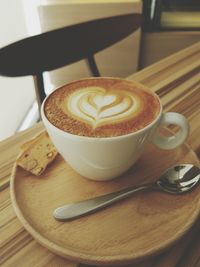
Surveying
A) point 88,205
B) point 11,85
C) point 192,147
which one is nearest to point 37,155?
point 88,205

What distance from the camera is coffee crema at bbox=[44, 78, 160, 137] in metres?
0.33

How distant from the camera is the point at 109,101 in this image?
15.0 inches

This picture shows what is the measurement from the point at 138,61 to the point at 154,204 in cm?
146

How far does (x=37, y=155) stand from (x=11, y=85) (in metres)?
1.22

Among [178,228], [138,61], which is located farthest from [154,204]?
[138,61]

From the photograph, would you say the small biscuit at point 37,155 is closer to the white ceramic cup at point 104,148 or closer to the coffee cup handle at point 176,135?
the white ceramic cup at point 104,148

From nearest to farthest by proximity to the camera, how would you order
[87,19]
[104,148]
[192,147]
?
[104,148] < [192,147] < [87,19]

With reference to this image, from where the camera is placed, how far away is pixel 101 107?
0.37 metres

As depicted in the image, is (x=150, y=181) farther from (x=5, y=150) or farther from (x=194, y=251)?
(x=5, y=150)

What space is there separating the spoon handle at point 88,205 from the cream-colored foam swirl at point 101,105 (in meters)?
0.09

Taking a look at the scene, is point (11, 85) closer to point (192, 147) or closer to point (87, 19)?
point (87, 19)

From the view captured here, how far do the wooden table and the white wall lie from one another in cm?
98

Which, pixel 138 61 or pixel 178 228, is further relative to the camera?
pixel 138 61

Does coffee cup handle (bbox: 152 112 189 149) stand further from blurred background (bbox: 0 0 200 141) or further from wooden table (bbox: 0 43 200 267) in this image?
blurred background (bbox: 0 0 200 141)
